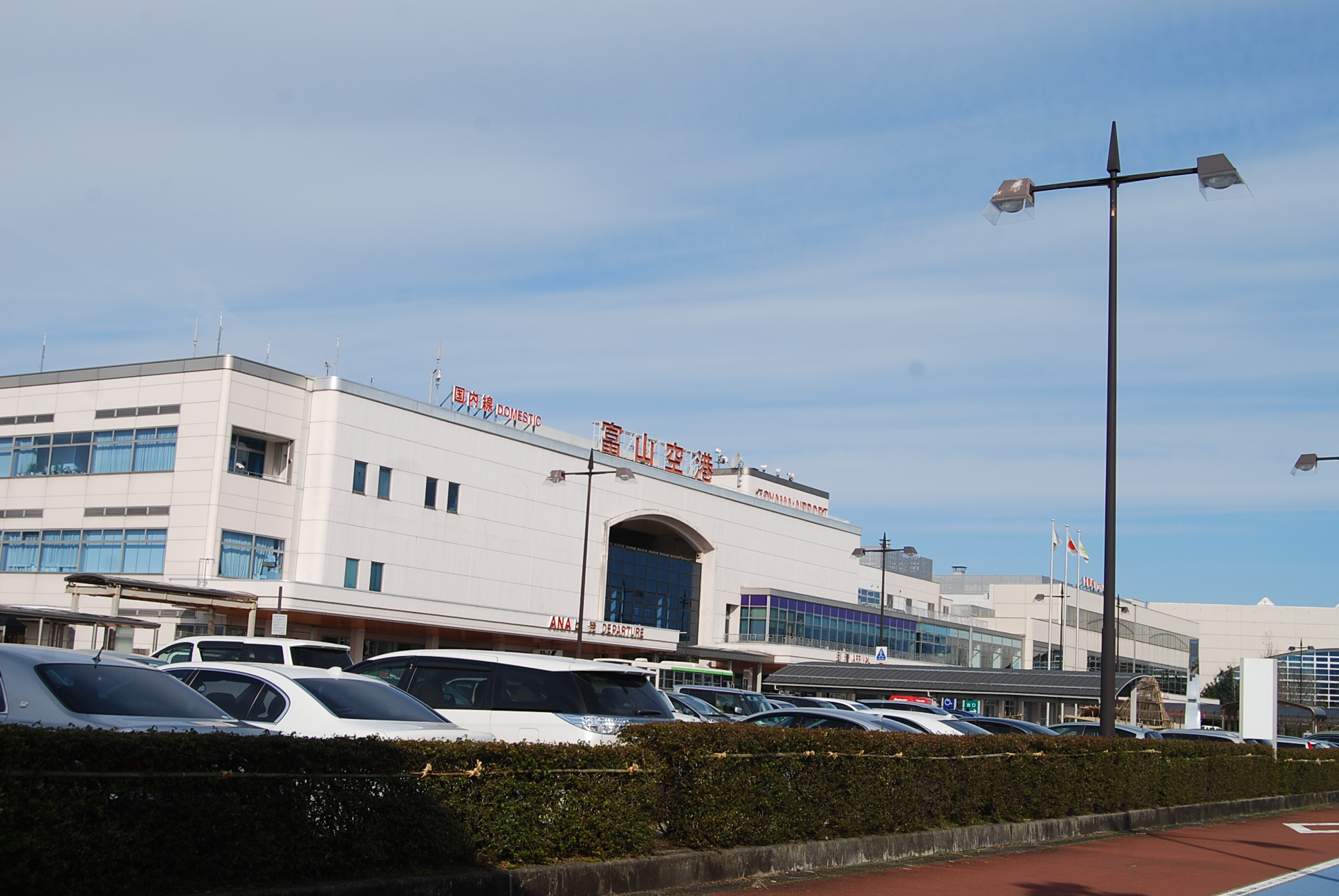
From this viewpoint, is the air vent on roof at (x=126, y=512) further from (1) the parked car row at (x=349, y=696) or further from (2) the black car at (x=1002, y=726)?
(1) the parked car row at (x=349, y=696)

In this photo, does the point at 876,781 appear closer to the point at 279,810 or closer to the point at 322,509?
the point at 279,810

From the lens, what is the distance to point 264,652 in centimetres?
2231

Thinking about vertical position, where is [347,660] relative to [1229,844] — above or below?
above

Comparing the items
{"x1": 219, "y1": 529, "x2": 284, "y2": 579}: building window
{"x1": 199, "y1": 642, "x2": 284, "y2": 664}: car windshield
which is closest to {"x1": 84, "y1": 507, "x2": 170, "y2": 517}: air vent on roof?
{"x1": 219, "y1": 529, "x2": 284, "y2": 579}: building window

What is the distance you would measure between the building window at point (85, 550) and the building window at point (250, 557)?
2187 mm

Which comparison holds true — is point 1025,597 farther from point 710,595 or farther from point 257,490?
point 257,490

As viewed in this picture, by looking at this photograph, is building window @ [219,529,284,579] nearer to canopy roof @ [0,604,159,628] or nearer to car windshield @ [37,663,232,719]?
canopy roof @ [0,604,159,628]

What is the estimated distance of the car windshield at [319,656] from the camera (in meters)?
22.0

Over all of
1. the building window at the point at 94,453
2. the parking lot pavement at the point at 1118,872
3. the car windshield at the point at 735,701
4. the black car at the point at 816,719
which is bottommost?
the parking lot pavement at the point at 1118,872

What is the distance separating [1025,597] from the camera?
109 m

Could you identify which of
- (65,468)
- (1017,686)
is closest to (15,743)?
(65,468)

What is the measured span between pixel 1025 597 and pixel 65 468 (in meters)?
83.1

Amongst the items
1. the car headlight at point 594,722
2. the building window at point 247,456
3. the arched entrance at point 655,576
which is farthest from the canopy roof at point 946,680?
the car headlight at point 594,722

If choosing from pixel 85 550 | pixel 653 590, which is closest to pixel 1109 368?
pixel 85 550
